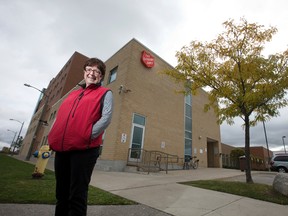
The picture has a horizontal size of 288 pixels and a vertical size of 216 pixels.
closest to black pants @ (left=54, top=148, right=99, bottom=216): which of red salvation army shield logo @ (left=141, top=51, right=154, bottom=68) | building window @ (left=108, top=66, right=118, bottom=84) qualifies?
red salvation army shield logo @ (left=141, top=51, right=154, bottom=68)

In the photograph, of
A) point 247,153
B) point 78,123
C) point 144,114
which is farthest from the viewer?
point 144,114

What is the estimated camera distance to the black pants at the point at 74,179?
5.41 feet

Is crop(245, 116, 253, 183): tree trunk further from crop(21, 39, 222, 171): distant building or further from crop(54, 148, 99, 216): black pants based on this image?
crop(21, 39, 222, 171): distant building

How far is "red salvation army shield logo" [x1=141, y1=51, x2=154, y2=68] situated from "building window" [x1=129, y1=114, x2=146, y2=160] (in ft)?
13.8

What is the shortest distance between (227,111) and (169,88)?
8974mm

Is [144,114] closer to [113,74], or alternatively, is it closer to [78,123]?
[113,74]

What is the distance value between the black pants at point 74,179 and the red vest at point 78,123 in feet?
0.31

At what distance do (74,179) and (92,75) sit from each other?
117 cm

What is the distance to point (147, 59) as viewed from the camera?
1388 cm

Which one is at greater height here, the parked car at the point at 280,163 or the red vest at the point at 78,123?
the parked car at the point at 280,163

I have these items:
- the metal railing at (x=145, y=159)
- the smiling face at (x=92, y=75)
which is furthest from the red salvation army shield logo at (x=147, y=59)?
the smiling face at (x=92, y=75)

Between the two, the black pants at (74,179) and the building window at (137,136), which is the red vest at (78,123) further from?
the building window at (137,136)

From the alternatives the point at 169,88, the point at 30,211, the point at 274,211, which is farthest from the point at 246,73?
the point at 169,88

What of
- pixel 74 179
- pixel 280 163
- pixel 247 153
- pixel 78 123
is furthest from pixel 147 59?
pixel 280 163
